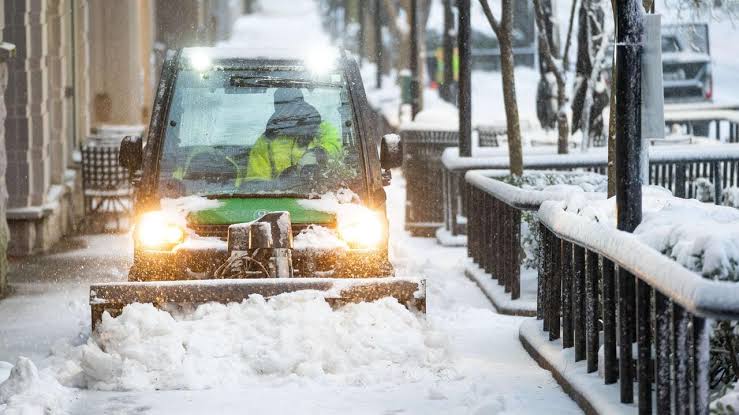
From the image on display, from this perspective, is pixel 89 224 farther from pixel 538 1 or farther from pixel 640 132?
pixel 640 132

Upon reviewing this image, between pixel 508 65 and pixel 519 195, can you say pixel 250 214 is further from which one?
pixel 508 65

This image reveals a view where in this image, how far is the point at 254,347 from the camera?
336 inches

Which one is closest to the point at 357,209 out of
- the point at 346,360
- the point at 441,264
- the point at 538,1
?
the point at 346,360

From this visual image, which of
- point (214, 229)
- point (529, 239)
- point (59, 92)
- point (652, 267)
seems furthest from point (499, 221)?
point (59, 92)

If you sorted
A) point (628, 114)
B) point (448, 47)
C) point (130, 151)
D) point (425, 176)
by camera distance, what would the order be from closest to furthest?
1. point (628, 114)
2. point (130, 151)
3. point (425, 176)
4. point (448, 47)

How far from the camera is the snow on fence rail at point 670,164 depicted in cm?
1469

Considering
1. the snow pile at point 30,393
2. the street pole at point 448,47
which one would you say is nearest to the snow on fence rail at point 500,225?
the snow pile at point 30,393

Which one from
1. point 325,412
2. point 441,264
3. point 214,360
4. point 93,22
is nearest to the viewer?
point 325,412

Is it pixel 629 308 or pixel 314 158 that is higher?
pixel 314 158

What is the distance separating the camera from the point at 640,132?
8141mm

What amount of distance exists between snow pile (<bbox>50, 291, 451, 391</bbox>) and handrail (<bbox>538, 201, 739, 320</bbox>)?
1.10m

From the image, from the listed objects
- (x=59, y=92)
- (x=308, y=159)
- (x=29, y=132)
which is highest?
(x=59, y=92)

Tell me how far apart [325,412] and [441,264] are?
692 centimetres

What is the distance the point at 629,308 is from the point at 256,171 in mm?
3217
